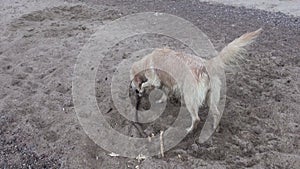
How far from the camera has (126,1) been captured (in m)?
8.44

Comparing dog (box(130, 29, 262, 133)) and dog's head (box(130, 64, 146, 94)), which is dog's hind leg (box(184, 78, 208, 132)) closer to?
dog (box(130, 29, 262, 133))

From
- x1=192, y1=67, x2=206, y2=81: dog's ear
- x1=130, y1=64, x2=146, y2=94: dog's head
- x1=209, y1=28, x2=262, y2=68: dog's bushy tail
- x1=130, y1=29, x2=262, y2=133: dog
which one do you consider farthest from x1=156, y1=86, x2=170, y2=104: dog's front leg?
x1=209, y1=28, x2=262, y2=68: dog's bushy tail

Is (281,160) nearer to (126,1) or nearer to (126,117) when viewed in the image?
(126,117)

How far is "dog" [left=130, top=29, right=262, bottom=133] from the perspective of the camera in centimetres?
381

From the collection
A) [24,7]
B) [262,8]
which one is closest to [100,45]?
[24,7]

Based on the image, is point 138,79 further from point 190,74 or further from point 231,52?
point 231,52

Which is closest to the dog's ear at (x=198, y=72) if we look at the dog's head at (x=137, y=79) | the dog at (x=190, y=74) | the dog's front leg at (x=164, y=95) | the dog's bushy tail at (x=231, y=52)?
the dog at (x=190, y=74)

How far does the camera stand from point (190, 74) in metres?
3.82

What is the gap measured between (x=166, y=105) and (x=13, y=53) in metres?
2.70

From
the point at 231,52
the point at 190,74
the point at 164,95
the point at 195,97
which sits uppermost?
the point at 231,52

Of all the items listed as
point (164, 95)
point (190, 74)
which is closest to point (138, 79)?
point (164, 95)

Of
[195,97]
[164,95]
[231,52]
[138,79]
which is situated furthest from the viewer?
[164,95]

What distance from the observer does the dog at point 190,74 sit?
3.81 m

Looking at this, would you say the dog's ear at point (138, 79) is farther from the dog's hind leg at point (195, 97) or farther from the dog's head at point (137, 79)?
the dog's hind leg at point (195, 97)
